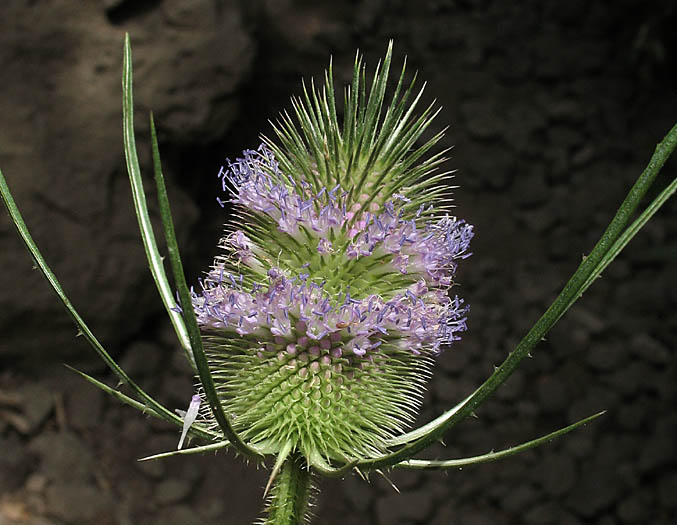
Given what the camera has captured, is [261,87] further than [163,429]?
Yes

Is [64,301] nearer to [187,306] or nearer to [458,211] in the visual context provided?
[187,306]

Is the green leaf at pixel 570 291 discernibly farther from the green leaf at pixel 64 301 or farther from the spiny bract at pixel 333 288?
the green leaf at pixel 64 301

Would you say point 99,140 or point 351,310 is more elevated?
point 99,140

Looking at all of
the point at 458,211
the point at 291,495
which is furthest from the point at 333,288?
the point at 458,211

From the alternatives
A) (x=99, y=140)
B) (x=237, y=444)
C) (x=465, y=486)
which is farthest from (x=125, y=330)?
(x=237, y=444)

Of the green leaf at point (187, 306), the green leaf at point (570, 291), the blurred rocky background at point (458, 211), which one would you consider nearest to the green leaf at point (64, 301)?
the green leaf at point (187, 306)

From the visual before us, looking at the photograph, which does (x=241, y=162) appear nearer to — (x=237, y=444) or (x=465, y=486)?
(x=237, y=444)

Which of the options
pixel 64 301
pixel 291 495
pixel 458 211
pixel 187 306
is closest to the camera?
pixel 187 306
